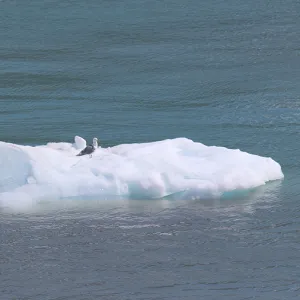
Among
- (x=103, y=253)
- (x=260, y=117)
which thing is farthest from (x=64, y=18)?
(x=103, y=253)

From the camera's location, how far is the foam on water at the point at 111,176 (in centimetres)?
2100

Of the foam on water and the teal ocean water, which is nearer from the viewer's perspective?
the teal ocean water

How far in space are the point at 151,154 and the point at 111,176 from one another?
1.39m

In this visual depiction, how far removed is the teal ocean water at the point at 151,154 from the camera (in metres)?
17.7

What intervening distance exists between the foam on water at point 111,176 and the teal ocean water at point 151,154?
0.03 m

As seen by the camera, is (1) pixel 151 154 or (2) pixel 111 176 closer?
(2) pixel 111 176

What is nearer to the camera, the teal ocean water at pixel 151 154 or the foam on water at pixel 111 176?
the teal ocean water at pixel 151 154

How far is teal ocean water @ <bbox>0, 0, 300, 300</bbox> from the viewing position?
17703 millimetres

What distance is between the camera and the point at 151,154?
2209cm

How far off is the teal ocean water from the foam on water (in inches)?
1.4

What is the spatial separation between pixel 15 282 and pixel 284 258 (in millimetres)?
5363

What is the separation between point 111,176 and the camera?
21203 millimetres

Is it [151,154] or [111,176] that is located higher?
[151,154]

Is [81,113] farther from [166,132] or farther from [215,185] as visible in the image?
[215,185]
